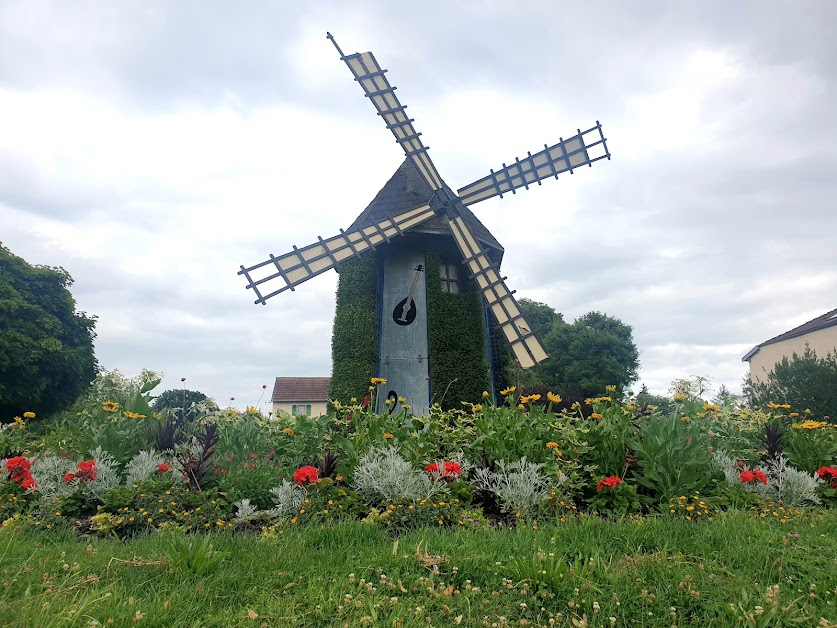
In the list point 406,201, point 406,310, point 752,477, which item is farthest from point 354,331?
point 752,477

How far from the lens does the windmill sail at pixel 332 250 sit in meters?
12.1

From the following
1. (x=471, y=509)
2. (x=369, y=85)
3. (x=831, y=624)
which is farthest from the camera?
(x=369, y=85)

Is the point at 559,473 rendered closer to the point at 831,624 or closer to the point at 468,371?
the point at 831,624

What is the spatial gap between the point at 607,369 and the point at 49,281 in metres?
24.7

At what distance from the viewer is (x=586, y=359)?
30688 mm

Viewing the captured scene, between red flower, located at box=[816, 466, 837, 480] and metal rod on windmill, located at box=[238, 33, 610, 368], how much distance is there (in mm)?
6708

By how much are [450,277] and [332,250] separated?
8.73ft

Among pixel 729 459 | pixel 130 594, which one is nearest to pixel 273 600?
pixel 130 594

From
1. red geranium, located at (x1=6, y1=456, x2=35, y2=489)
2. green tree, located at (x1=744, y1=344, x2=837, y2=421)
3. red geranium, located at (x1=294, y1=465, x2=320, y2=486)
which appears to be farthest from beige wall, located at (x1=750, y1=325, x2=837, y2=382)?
red geranium, located at (x1=6, y1=456, x2=35, y2=489)

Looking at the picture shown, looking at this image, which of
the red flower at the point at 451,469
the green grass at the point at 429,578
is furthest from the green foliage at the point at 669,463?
the red flower at the point at 451,469

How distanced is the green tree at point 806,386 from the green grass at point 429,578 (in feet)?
57.8

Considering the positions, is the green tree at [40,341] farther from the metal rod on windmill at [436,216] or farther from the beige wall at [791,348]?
the beige wall at [791,348]

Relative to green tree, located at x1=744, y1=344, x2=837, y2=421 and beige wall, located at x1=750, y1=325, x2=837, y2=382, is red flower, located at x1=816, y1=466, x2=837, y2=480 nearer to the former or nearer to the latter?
green tree, located at x1=744, y1=344, x2=837, y2=421

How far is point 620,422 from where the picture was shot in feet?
19.0
